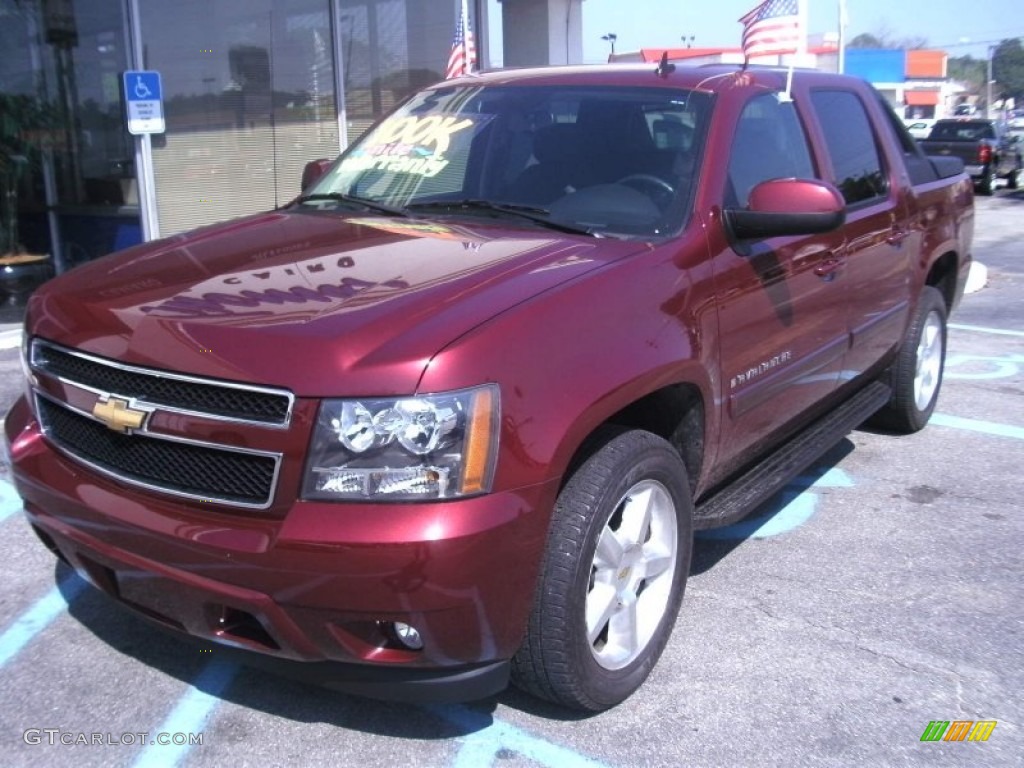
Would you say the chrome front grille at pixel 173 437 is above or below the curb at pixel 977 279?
above

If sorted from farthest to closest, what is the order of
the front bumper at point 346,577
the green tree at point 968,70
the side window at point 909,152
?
1. the green tree at point 968,70
2. the side window at point 909,152
3. the front bumper at point 346,577

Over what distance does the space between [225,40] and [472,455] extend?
9482 millimetres

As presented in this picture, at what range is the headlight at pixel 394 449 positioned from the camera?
2400 mm

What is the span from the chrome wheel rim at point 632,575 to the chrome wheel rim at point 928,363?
9.46ft

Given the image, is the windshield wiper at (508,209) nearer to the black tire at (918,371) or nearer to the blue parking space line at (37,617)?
the blue parking space line at (37,617)

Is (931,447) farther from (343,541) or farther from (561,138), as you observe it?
(343,541)

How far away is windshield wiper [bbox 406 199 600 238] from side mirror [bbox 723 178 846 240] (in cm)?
53

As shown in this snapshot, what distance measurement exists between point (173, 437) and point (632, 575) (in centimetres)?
136

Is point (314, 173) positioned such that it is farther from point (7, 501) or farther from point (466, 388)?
point (466, 388)

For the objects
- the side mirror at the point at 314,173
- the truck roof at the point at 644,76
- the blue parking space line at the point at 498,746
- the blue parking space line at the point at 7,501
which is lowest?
the blue parking space line at the point at 498,746

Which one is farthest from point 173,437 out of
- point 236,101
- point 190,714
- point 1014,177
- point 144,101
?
point 1014,177

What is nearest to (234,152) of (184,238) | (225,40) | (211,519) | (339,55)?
(225,40)

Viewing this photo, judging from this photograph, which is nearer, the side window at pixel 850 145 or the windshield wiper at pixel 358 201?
the windshield wiper at pixel 358 201

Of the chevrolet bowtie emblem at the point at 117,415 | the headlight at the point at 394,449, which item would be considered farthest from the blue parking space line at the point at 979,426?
the chevrolet bowtie emblem at the point at 117,415
